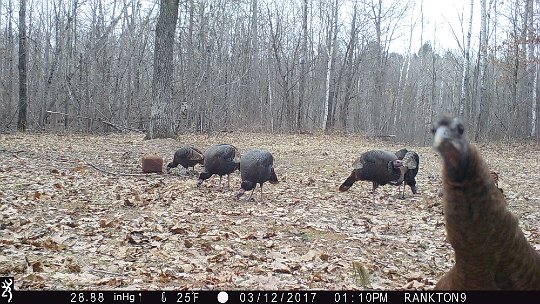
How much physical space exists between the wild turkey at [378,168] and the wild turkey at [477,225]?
682 cm

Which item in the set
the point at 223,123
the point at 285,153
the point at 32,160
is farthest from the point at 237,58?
the point at 32,160

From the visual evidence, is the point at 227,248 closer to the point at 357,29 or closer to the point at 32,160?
the point at 32,160

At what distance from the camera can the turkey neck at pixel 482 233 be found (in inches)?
80.4

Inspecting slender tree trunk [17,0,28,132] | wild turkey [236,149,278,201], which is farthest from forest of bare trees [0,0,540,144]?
wild turkey [236,149,278,201]

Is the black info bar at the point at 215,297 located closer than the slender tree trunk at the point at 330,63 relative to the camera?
Yes

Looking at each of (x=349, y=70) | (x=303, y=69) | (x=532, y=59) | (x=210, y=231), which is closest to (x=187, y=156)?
(x=210, y=231)

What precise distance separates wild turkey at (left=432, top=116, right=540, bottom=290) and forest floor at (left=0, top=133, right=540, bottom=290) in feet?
8.20

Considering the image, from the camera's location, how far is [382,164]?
9.09 meters

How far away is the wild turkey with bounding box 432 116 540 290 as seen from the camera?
1965 mm

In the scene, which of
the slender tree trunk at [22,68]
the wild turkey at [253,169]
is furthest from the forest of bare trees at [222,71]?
the wild turkey at [253,169]

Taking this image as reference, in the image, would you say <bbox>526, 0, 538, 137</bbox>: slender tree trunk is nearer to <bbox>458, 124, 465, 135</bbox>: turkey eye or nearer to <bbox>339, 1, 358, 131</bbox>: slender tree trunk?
<bbox>339, 1, 358, 131</bbox>: slender tree trunk

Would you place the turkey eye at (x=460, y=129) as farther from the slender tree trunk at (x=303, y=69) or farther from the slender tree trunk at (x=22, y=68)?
the slender tree trunk at (x=303, y=69)

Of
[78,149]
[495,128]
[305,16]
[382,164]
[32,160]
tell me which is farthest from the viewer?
[305,16]

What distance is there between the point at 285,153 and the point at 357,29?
676 inches
